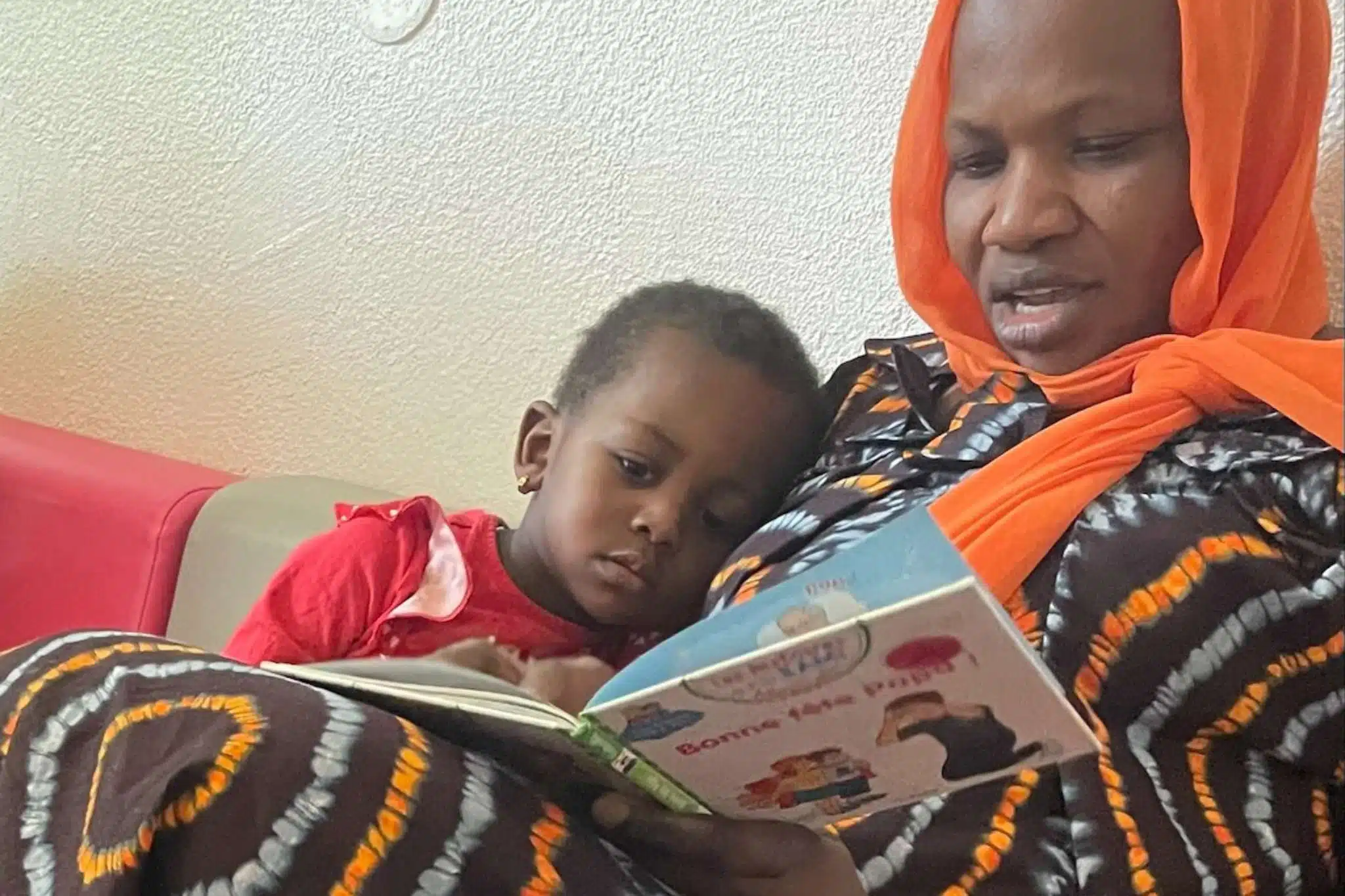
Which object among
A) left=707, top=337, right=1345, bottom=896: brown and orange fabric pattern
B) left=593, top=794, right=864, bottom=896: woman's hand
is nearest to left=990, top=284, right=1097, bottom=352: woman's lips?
left=707, top=337, right=1345, bottom=896: brown and orange fabric pattern

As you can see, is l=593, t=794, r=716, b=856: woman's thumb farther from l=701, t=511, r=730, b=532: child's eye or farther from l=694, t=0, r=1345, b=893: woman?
l=701, t=511, r=730, b=532: child's eye

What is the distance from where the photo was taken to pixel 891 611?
18.4 inches

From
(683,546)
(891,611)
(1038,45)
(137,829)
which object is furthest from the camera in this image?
(683,546)

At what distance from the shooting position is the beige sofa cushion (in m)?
1.43

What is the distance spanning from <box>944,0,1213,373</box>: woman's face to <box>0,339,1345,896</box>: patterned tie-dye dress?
0.13m

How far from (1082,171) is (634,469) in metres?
0.41

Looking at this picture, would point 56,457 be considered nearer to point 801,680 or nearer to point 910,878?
point 910,878

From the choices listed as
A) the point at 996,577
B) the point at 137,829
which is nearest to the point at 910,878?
the point at 996,577

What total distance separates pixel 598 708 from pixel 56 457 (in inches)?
51.7

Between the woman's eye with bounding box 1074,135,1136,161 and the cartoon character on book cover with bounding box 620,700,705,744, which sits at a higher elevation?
the woman's eye with bounding box 1074,135,1136,161

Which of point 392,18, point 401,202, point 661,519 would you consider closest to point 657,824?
point 661,519

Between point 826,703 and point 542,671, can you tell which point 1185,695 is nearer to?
point 826,703

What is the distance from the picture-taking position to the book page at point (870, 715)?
0.48 meters

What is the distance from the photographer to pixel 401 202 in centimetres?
162
